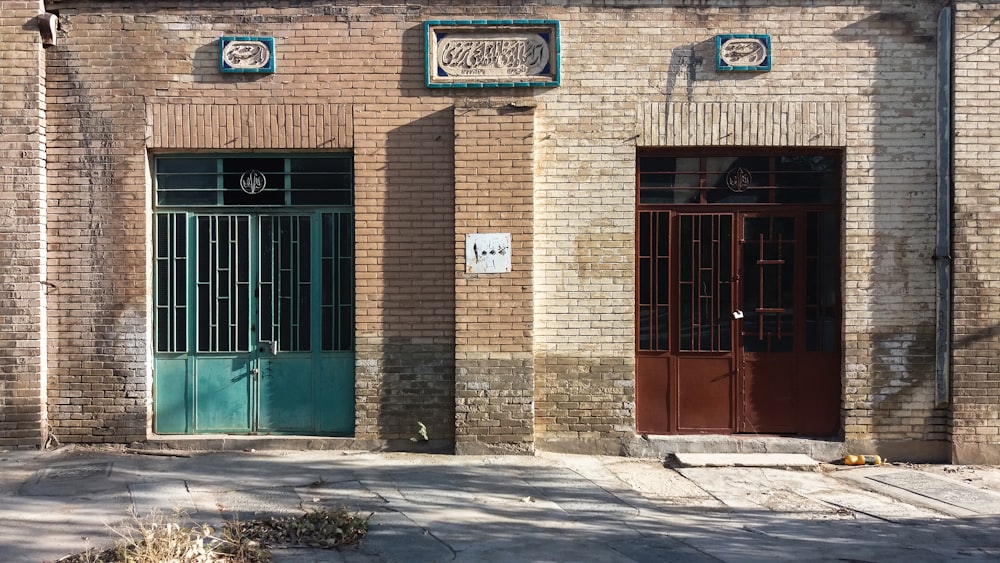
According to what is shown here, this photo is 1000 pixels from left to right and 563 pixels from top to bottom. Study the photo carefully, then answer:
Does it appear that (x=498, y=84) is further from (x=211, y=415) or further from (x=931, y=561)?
(x=931, y=561)

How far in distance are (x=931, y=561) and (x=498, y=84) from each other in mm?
5309

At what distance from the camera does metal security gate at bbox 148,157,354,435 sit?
805 centimetres

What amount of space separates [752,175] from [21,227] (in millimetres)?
7073

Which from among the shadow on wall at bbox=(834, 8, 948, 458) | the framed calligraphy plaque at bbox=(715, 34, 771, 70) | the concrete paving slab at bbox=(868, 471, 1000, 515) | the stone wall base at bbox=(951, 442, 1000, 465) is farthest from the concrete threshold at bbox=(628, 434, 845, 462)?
the framed calligraphy plaque at bbox=(715, 34, 771, 70)

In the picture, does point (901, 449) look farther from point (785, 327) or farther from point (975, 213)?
point (975, 213)

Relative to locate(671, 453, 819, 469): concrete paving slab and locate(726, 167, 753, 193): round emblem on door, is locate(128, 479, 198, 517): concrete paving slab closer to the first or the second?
locate(671, 453, 819, 469): concrete paving slab

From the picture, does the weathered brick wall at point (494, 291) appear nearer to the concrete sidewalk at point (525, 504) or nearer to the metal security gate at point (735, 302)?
the concrete sidewalk at point (525, 504)

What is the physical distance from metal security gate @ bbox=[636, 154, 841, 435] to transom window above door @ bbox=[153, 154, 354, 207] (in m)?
3.05

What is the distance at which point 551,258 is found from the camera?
7938mm

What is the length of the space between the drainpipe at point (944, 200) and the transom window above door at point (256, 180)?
18.7 ft

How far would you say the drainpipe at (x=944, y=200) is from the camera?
25.6ft

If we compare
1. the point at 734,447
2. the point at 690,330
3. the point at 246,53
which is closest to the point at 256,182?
the point at 246,53

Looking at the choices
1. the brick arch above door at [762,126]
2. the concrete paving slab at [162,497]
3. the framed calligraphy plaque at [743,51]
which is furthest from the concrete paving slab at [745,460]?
the concrete paving slab at [162,497]

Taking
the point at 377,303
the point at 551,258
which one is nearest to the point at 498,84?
the point at 551,258
